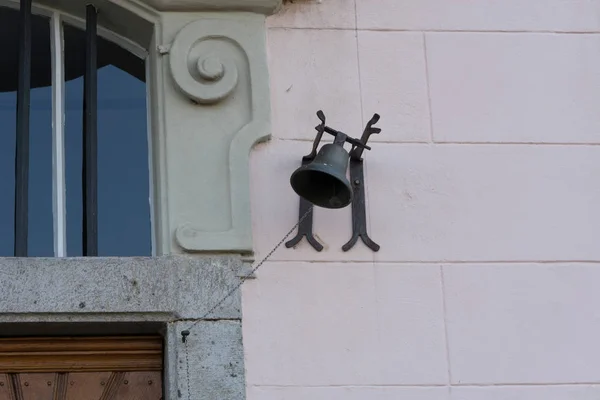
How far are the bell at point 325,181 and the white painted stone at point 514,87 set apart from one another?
664mm

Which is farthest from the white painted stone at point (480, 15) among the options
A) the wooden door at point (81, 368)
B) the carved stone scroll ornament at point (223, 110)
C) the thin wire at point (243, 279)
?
the wooden door at point (81, 368)

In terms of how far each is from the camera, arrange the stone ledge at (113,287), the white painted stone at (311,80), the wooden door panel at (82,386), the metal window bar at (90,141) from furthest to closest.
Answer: the white painted stone at (311,80) < the metal window bar at (90,141) < the wooden door panel at (82,386) < the stone ledge at (113,287)

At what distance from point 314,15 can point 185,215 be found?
1.19m

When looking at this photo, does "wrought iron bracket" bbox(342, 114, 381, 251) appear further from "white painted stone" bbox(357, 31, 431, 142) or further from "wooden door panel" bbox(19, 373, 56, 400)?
→ "wooden door panel" bbox(19, 373, 56, 400)

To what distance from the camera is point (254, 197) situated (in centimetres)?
629

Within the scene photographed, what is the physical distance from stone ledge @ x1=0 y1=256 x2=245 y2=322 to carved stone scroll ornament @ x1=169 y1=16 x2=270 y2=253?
127mm

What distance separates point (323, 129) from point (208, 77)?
0.60 metres

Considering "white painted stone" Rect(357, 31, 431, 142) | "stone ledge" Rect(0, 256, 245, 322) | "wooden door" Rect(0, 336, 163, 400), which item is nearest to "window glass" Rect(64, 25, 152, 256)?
"stone ledge" Rect(0, 256, 245, 322)

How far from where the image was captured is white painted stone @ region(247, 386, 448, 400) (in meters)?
5.99

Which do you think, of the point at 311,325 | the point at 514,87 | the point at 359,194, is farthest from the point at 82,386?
the point at 514,87

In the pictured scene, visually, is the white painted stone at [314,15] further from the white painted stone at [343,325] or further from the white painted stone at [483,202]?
the white painted stone at [343,325]

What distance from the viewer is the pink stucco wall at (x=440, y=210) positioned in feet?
20.0

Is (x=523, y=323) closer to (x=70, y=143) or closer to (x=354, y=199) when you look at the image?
(x=354, y=199)

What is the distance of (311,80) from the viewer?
6.54 m
